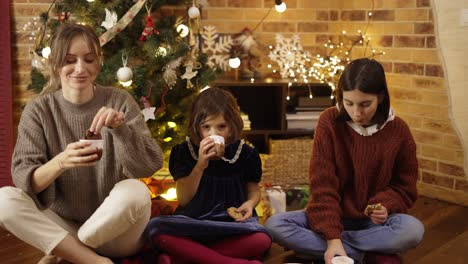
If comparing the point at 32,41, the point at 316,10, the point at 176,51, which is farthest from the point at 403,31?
the point at 32,41

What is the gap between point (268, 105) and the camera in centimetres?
369

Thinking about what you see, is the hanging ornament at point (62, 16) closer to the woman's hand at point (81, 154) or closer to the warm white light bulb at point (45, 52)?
the warm white light bulb at point (45, 52)

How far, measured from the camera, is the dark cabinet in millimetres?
3549

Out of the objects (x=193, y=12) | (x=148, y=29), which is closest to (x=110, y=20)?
(x=148, y=29)

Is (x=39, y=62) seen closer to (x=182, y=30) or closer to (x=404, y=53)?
(x=182, y=30)

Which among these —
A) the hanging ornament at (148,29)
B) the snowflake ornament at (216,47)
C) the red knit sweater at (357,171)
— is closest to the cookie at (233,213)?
the red knit sweater at (357,171)

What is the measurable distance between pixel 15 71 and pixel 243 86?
127 cm

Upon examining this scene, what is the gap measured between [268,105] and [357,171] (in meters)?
1.51

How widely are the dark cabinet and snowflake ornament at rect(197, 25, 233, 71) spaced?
5.5 inches

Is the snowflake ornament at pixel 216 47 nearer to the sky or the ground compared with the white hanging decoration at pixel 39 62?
nearer to the sky

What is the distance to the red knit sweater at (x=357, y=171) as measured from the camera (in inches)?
87.7

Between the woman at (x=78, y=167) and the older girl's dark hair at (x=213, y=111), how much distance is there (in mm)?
197

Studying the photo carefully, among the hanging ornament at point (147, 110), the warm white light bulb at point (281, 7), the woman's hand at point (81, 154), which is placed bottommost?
the woman's hand at point (81, 154)

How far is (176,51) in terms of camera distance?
2.81m
